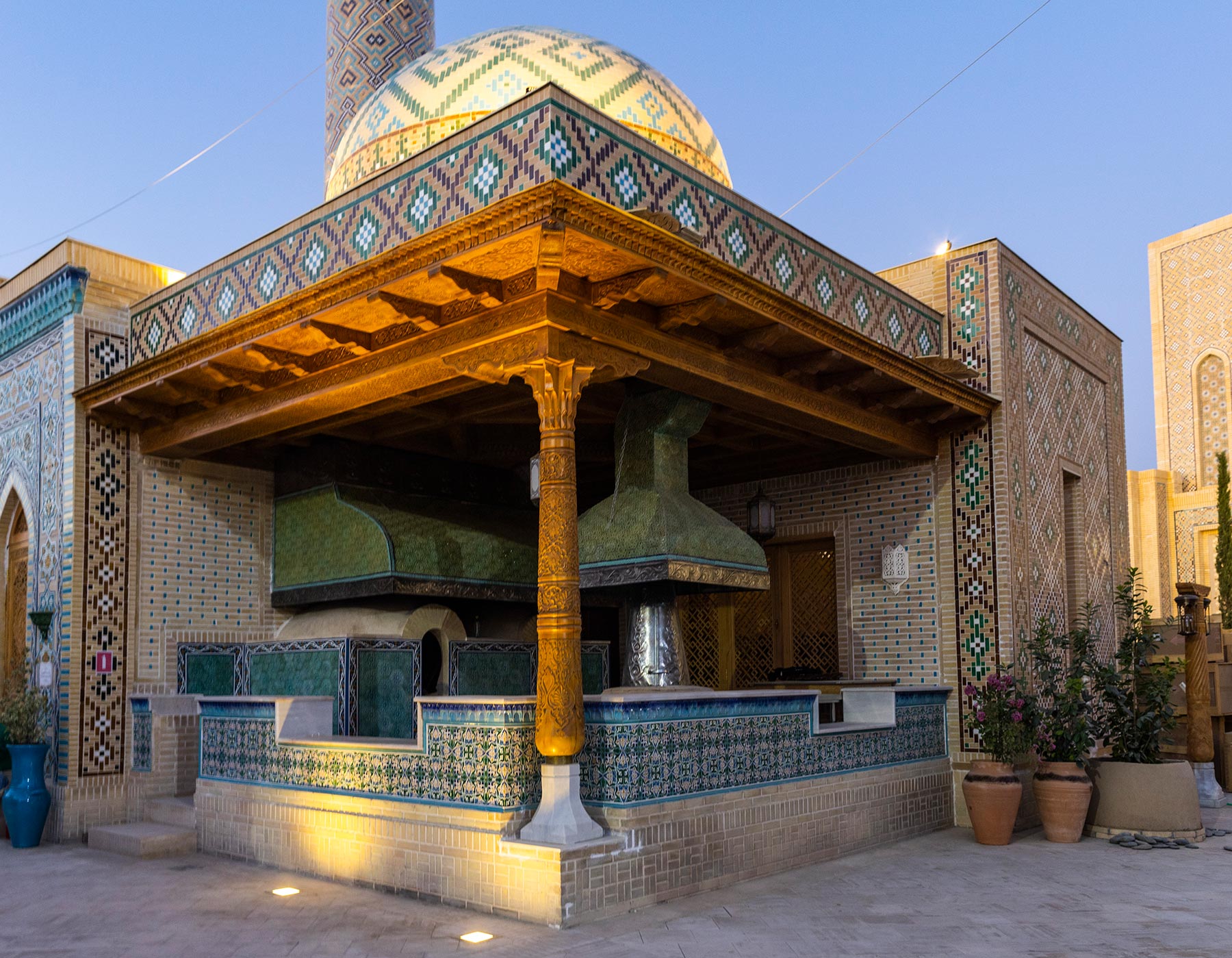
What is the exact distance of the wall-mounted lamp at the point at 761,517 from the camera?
9672 millimetres

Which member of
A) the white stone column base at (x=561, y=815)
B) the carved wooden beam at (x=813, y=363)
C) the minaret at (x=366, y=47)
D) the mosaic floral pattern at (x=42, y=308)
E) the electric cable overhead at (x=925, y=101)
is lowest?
the white stone column base at (x=561, y=815)

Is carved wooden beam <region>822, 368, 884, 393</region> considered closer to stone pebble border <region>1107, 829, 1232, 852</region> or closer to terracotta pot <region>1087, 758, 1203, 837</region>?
terracotta pot <region>1087, 758, 1203, 837</region>

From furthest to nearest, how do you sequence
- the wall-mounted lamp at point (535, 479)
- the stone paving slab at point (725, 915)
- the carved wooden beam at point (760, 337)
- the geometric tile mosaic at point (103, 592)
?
the geometric tile mosaic at point (103, 592) < the wall-mounted lamp at point (535, 479) < the carved wooden beam at point (760, 337) < the stone paving slab at point (725, 915)

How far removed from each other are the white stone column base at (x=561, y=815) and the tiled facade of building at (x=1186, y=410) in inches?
670

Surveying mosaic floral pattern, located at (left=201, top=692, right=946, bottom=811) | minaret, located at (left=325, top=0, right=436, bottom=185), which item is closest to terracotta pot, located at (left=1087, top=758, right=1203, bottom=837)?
mosaic floral pattern, located at (left=201, top=692, right=946, bottom=811)

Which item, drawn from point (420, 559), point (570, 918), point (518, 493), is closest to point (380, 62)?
point (518, 493)

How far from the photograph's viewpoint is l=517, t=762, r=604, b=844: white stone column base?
552 centimetres

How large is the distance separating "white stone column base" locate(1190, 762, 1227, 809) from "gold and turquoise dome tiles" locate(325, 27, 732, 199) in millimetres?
6395

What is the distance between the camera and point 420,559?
8.54 meters

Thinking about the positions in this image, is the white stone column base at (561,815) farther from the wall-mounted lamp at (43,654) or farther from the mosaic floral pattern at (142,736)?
the wall-mounted lamp at (43,654)

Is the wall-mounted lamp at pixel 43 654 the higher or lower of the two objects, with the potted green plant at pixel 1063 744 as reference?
higher

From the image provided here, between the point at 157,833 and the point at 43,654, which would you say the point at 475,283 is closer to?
the point at 157,833

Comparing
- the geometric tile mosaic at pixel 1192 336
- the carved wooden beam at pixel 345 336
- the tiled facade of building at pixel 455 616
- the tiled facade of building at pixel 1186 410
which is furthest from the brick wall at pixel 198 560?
the geometric tile mosaic at pixel 1192 336

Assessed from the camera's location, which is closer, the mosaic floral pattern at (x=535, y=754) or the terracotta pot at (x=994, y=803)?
the mosaic floral pattern at (x=535, y=754)
